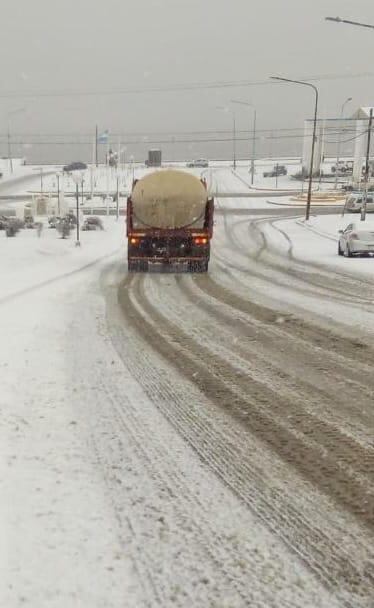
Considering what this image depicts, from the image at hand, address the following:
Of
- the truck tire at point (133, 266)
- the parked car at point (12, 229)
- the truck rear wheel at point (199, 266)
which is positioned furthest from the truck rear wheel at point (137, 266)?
the parked car at point (12, 229)

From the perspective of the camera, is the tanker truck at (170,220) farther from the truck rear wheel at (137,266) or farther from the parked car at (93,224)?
Result: the parked car at (93,224)

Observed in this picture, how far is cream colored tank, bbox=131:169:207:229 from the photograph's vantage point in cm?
1666

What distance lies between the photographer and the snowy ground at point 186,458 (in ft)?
9.45

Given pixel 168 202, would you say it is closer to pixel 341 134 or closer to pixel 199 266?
pixel 199 266

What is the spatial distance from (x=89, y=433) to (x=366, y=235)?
59.1 ft

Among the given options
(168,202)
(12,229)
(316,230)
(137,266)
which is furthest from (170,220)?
(316,230)

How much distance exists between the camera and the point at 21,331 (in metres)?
8.45

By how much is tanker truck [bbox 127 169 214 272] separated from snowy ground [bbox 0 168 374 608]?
6.73 m

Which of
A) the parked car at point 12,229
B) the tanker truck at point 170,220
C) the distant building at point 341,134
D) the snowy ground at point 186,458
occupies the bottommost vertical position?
the parked car at point 12,229

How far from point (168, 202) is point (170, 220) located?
542 mm

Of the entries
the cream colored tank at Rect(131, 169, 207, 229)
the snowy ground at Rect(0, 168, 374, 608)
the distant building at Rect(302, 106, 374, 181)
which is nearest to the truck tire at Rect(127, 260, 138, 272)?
the cream colored tank at Rect(131, 169, 207, 229)

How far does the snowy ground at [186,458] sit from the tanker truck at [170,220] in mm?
6728

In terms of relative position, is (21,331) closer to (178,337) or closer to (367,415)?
(178,337)

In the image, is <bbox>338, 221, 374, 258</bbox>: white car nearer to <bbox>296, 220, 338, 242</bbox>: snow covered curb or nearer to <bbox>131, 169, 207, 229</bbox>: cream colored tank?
<bbox>131, 169, 207, 229</bbox>: cream colored tank
